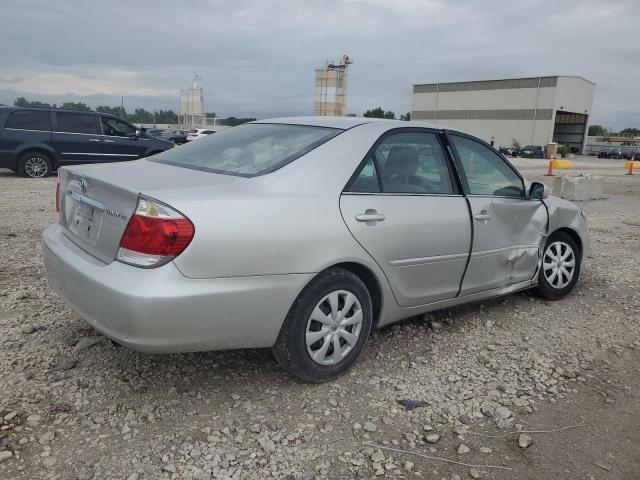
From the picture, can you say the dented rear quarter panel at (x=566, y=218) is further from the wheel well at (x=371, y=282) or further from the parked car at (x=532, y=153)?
the parked car at (x=532, y=153)

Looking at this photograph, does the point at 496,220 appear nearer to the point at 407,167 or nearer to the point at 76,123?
the point at 407,167

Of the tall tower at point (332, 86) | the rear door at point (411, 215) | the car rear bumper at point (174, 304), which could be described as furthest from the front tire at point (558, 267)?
the tall tower at point (332, 86)

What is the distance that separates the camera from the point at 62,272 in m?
3.03

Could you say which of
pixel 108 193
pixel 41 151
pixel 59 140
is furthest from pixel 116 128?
pixel 108 193

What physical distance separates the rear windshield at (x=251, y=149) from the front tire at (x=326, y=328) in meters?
0.75

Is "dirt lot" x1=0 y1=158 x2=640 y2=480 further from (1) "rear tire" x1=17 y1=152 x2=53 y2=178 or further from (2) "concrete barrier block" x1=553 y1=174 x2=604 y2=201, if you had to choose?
(1) "rear tire" x1=17 y1=152 x2=53 y2=178

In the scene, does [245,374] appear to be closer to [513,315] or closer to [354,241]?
[354,241]

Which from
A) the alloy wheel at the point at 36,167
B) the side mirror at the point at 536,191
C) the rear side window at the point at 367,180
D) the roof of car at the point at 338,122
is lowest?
the alloy wheel at the point at 36,167

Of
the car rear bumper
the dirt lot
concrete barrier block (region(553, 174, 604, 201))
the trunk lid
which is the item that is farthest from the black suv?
the car rear bumper

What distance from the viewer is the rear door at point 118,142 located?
13273 mm

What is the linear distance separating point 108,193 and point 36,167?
11564 mm

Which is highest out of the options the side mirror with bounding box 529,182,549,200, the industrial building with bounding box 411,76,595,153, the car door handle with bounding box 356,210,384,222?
the industrial building with bounding box 411,76,595,153

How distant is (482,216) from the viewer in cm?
394

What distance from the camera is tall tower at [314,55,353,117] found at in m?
80.1
